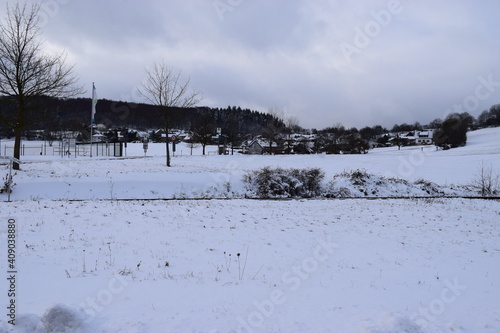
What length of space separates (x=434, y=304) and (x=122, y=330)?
4791 millimetres

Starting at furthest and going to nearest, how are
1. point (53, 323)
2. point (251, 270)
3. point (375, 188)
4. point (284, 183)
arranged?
point (375, 188), point (284, 183), point (251, 270), point (53, 323)

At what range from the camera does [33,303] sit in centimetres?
466

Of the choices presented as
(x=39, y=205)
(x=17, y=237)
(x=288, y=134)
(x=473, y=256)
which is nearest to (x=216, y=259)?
(x=17, y=237)

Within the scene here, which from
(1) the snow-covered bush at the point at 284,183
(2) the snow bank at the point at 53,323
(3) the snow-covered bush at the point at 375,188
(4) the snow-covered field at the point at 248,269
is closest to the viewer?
(2) the snow bank at the point at 53,323

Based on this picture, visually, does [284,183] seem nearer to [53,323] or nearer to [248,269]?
[248,269]

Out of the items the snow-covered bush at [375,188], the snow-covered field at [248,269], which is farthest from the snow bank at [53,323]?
the snow-covered bush at [375,188]

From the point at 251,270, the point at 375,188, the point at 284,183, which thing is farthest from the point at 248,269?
the point at 375,188

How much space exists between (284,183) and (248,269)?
13.2 metres

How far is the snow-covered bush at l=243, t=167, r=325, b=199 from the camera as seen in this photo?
18969 millimetres

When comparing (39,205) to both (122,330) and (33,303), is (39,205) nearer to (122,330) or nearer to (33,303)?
(33,303)

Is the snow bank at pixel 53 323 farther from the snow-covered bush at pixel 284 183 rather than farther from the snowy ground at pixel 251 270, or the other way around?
the snow-covered bush at pixel 284 183

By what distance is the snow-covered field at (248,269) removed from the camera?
4.46 meters

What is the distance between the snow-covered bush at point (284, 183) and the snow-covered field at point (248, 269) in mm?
6023

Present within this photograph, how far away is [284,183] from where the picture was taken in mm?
19438
